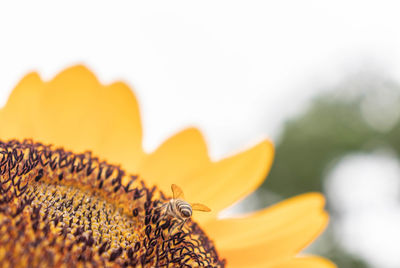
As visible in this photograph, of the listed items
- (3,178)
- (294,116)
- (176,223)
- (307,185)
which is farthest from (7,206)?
(294,116)

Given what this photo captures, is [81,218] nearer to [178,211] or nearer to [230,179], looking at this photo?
[178,211]

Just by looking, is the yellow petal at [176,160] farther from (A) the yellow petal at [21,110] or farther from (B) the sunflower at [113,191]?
(A) the yellow petal at [21,110]

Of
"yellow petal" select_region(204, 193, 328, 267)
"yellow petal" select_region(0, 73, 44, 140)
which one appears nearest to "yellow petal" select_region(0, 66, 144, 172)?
"yellow petal" select_region(0, 73, 44, 140)

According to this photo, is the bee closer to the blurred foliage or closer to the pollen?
the pollen

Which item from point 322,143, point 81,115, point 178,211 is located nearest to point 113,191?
point 178,211

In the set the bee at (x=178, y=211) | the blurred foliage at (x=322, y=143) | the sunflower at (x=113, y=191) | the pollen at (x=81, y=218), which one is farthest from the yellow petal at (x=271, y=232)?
the blurred foliage at (x=322, y=143)

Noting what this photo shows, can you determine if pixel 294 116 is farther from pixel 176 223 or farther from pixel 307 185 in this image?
pixel 176 223
